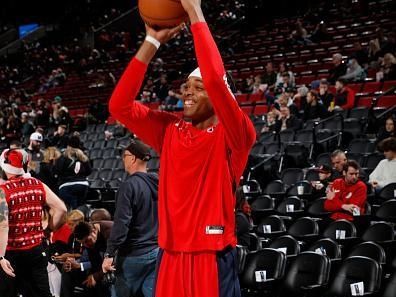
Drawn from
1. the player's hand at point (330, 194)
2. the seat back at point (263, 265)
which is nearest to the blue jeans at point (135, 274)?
the seat back at point (263, 265)

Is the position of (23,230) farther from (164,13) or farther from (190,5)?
(190,5)

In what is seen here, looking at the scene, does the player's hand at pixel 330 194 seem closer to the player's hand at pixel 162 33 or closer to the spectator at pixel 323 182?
the spectator at pixel 323 182

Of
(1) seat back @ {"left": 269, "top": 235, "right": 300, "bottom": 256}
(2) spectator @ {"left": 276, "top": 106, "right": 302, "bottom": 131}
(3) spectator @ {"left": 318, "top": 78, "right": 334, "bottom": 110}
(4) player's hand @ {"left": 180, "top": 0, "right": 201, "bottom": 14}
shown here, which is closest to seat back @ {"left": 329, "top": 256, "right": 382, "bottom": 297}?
(1) seat back @ {"left": 269, "top": 235, "right": 300, "bottom": 256}

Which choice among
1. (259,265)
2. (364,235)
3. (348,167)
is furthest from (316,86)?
(259,265)

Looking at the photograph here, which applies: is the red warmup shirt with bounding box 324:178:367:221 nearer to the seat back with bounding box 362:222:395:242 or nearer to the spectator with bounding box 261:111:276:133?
the seat back with bounding box 362:222:395:242

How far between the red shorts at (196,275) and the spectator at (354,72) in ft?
34.7

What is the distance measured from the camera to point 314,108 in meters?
11.0

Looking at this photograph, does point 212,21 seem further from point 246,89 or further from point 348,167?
point 348,167

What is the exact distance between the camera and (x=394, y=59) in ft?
39.0

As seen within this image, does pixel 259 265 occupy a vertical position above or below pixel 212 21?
below

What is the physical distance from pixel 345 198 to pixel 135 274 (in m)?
3.15

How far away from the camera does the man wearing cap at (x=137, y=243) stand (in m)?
4.43

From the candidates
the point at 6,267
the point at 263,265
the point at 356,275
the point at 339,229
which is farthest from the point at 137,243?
the point at 339,229

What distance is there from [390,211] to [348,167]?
2.03ft
